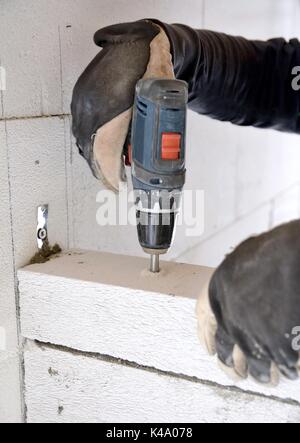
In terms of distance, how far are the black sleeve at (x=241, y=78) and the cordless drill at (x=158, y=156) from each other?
9.5 inches

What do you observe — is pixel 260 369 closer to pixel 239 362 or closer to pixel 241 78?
pixel 239 362

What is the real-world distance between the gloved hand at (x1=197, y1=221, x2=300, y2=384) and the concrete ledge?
8.8 inches

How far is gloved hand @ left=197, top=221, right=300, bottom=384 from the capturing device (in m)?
0.62

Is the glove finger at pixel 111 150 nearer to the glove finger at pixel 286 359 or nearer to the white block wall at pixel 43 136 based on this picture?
the white block wall at pixel 43 136

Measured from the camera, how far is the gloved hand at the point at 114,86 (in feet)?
3.06

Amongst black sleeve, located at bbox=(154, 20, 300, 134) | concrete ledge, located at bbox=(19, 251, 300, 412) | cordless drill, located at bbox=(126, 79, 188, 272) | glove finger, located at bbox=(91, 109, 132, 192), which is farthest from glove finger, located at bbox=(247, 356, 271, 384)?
black sleeve, located at bbox=(154, 20, 300, 134)

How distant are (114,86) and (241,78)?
54cm

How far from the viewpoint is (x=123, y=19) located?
1.33 metres

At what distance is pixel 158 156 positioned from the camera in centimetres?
90

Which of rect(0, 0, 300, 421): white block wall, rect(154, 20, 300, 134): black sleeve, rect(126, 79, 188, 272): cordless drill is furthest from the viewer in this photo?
rect(154, 20, 300, 134): black sleeve

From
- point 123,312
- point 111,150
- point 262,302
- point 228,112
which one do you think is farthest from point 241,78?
point 262,302

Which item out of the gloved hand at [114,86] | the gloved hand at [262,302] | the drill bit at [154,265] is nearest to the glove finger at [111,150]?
the gloved hand at [114,86]

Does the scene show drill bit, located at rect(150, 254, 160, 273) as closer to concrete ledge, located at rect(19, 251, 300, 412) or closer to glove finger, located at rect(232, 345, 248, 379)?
concrete ledge, located at rect(19, 251, 300, 412)
